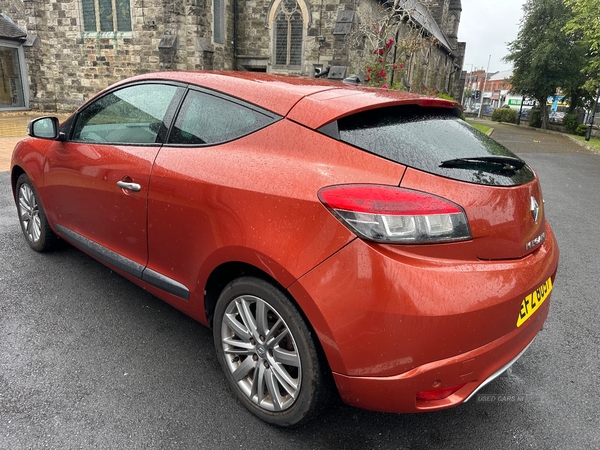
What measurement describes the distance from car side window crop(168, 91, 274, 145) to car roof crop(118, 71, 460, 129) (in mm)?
62

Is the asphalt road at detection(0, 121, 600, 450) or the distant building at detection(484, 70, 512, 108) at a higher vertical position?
the distant building at detection(484, 70, 512, 108)

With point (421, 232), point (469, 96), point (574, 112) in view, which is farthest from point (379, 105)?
point (469, 96)

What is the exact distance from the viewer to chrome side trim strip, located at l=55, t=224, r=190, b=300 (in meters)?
2.53

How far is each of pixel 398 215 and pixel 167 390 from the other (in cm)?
164

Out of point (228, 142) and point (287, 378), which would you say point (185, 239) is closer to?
point (228, 142)

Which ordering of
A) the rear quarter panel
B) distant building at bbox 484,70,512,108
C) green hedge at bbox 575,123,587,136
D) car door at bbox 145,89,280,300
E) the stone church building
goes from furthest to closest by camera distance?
distant building at bbox 484,70,512,108 < green hedge at bbox 575,123,587,136 < the stone church building < car door at bbox 145,89,280,300 < the rear quarter panel

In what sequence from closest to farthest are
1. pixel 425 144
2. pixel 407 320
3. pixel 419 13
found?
pixel 407 320 → pixel 425 144 → pixel 419 13

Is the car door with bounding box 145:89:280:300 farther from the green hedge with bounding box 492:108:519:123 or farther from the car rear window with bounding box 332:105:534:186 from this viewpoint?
the green hedge with bounding box 492:108:519:123

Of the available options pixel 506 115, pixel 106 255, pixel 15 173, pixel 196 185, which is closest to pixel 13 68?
pixel 15 173

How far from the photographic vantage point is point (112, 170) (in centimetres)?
279

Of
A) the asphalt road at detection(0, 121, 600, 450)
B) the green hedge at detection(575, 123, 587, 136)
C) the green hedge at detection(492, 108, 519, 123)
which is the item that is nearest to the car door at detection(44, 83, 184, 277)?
the asphalt road at detection(0, 121, 600, 450)

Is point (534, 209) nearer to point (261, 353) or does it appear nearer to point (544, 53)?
point (261, 353)

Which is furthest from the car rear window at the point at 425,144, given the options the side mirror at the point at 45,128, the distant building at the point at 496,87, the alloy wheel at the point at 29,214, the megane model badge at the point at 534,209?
the distant building at the point at 496,87

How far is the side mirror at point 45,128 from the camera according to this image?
3.41 m
